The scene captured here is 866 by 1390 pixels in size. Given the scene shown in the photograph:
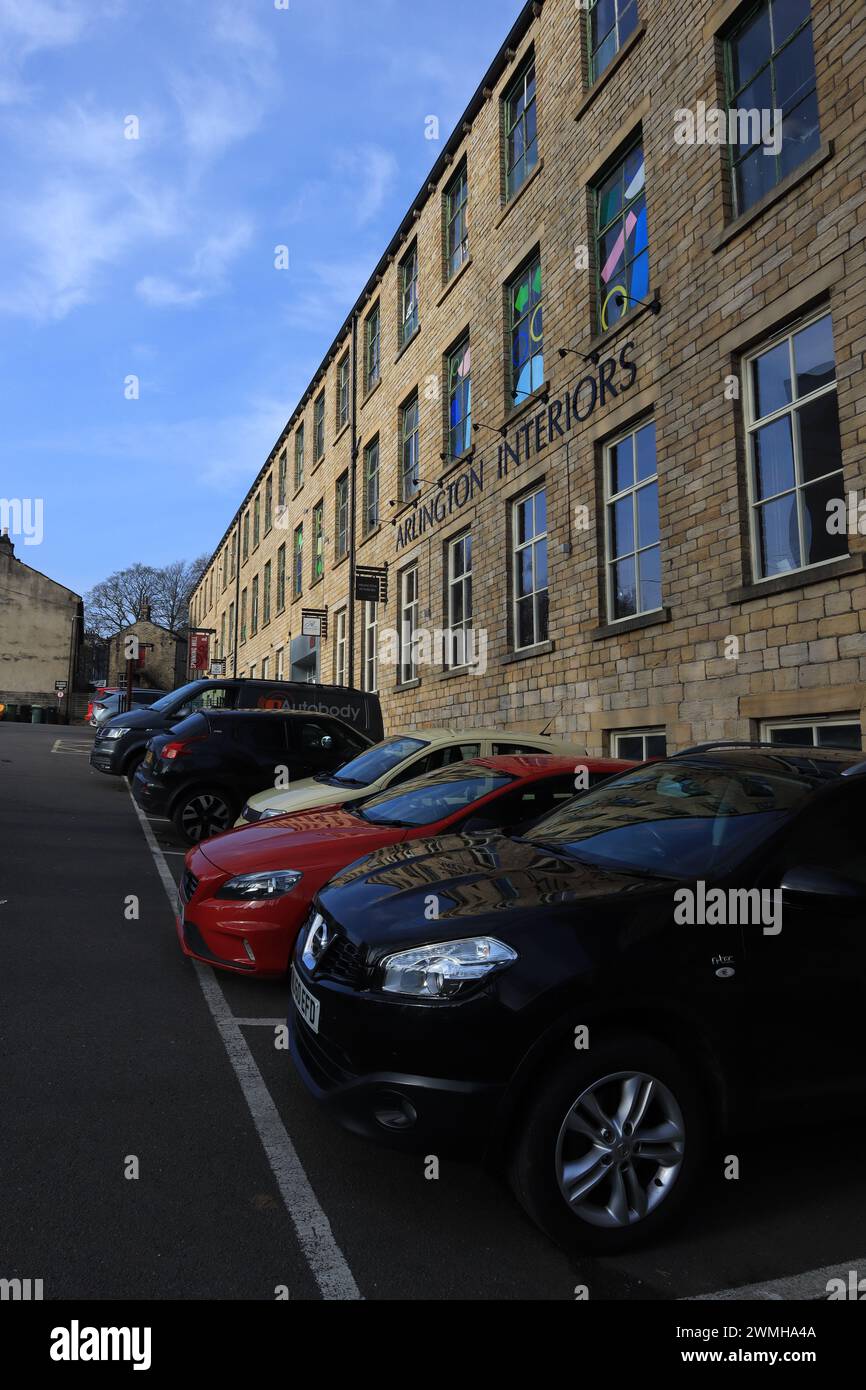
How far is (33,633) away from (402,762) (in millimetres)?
58114

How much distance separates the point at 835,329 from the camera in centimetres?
875

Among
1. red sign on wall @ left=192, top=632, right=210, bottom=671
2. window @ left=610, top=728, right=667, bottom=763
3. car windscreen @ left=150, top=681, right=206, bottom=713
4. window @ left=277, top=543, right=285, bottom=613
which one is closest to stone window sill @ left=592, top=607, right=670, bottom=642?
window @ left=610, top=728, right=667, bottom=763

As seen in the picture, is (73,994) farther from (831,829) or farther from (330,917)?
(831,829)

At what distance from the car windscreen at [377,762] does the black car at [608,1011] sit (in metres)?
4.59

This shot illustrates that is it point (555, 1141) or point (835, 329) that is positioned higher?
point (835, 329)

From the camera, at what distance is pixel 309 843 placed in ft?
17.7

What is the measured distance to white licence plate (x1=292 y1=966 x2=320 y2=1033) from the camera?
3279 mm

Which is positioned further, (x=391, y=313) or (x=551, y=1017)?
(x=391, y=313)

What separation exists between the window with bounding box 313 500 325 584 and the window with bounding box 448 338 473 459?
10630mm

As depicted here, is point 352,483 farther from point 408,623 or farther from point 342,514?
point 408,623

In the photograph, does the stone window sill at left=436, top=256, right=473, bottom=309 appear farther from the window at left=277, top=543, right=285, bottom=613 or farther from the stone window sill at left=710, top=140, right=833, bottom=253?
the window at left=277, top=543, right=285, bottom=613
